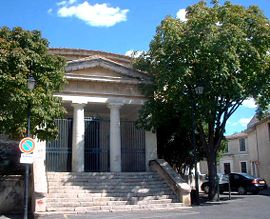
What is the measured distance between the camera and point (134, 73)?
23375mm

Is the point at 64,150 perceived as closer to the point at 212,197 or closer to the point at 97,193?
the point at 97,193

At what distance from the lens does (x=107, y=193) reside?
62.7 ft

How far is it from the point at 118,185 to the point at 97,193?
1575mm

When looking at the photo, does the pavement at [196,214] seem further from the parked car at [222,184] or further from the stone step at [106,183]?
the parked car at [222,184]

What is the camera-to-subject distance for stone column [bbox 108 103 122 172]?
74.1 ft

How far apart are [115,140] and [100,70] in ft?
12.4

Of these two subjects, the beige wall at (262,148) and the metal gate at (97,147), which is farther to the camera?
the beige wall at (262,148)

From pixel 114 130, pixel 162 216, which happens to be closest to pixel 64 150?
pixel 114 130

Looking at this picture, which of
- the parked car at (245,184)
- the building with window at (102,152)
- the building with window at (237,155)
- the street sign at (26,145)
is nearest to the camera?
the street sign at (26,145)

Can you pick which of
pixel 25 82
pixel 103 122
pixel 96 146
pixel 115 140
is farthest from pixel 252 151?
pixel 25 82

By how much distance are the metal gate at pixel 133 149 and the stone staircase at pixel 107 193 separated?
8.51ft

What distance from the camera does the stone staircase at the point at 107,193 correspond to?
17453 mm

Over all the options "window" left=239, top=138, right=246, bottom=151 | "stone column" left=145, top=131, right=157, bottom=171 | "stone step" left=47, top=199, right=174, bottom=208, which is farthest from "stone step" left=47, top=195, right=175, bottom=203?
"window" left=239, top=138, right=246, bottom=151

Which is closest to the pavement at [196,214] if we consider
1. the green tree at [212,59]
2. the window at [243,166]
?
the green tree at [212,59]
